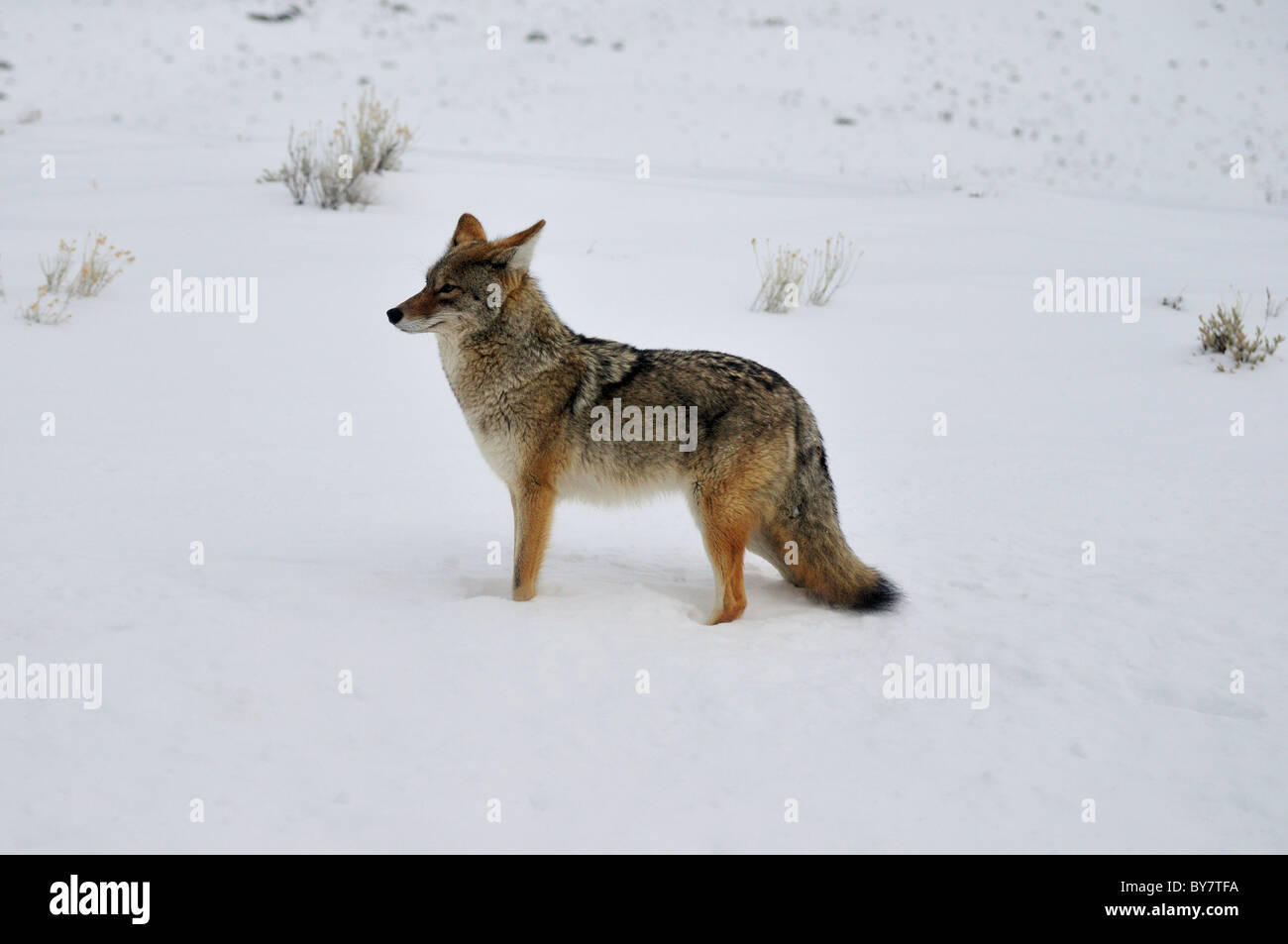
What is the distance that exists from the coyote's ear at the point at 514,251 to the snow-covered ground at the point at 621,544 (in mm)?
1792

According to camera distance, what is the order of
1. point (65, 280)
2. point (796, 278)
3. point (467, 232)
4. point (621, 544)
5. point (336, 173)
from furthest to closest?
point (336, 173), point (796, 278), point (65, 280), point (621, 544), point (467, 232)

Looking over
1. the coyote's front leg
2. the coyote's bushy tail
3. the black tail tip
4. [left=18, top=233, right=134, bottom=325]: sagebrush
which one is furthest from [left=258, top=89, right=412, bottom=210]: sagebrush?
the black tail tip

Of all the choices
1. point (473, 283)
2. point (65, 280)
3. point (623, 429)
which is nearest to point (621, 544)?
point (623, 429)

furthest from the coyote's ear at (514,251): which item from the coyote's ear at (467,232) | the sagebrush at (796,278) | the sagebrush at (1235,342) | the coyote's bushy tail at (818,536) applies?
the sagebrush at (1235,342)

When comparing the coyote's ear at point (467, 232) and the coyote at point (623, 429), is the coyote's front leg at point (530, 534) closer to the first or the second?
the coyote at point (623, 429)

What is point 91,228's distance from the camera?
38.4 feet

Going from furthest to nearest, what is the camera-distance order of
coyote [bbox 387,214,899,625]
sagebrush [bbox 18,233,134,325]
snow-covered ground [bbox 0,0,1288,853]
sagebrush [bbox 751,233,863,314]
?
sagebrush [bbox 751,233,863,314], sagebrush [bbox 18,233,134,325], coyote [bbox 387,214,899,625], snow-covered ground [bbox 0,0,1288,853]

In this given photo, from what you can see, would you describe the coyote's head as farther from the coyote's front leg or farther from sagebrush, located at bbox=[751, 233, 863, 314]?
sagebrush, located at bbox=[751, 233, 863, 314]

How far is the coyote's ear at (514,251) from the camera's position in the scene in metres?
5.43

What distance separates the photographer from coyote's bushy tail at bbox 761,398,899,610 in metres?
5.53

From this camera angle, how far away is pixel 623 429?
5.45 meters

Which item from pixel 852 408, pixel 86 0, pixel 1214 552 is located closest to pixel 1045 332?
pixel 852 408

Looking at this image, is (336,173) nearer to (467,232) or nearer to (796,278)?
(796,278)

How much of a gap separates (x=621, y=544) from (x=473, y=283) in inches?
86.6
